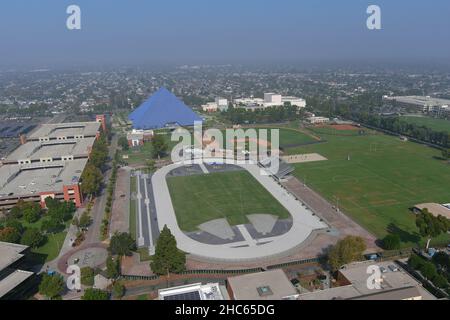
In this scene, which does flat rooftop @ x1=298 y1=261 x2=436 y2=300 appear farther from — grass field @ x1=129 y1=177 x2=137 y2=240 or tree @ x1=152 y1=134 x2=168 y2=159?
tree @ x1=152 y1=134 x2=168 y2=159

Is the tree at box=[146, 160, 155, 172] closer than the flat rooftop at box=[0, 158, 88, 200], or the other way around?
the flat rooftop at box=[0, 158, 88, 200]

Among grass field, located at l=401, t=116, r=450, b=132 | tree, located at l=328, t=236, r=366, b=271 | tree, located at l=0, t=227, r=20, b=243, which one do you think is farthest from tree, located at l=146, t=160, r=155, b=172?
grass field, located at l=401, t=116, r=450, b=132

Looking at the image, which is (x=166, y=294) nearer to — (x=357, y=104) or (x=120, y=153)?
(x=120, y=153)

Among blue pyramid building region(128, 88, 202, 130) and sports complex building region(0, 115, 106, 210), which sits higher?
blue pyramid building region(128, 88, 202, 130)

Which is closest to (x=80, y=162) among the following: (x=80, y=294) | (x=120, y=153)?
(x=120, y=153)

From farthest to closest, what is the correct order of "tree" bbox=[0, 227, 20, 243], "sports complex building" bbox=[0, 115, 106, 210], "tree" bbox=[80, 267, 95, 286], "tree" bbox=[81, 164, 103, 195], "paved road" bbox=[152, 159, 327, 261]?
"tree" bbox=[81, 164, 103, 195], "sports complex building" bbox=[0, 115, 106, 210], "tree" bbox=[0, 227, 20, 243], "paved road" bbox=[152, 159, 327, 261], "tree" bbox=[80, 267, 95, 286]

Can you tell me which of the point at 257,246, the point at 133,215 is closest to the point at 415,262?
the point at 257,246

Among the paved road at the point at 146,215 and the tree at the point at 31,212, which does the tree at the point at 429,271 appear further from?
the tree at the point at 31,212
